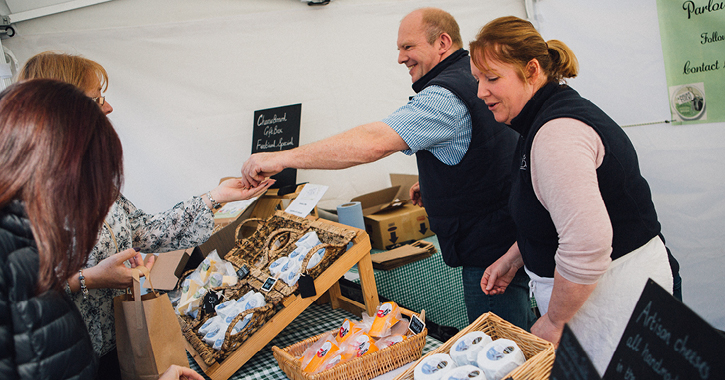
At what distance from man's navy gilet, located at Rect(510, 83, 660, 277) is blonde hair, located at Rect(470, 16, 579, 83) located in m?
0.08

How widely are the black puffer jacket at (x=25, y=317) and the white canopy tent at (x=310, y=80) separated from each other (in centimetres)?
273

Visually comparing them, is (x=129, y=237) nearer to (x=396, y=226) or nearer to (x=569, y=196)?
(x=569, y=196)

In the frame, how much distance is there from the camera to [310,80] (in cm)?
352

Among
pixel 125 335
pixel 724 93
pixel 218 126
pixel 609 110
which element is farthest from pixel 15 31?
pixel 724 93

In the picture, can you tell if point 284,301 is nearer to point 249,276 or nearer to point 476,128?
point 249,276

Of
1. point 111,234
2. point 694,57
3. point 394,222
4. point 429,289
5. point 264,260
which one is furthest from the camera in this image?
point 394,222

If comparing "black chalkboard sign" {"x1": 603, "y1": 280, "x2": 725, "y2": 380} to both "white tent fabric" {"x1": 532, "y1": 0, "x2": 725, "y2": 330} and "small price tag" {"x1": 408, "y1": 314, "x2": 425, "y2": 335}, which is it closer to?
"small price tag" {"x1": 408, "y1": 314, "x2": 425, "y2": 335}

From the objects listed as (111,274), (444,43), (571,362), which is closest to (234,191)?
(111,274)

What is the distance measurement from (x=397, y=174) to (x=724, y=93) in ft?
6.99

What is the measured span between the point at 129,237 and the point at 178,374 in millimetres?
525

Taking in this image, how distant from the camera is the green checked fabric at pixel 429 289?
7.39 feet

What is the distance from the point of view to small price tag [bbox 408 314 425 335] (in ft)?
4.76

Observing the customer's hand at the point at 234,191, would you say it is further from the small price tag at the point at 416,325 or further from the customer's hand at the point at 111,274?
the small price tag at the point at 416,325

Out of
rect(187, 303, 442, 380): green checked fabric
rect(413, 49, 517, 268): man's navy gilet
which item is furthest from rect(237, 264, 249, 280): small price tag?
rect(413, 49, 517, 268): man's navy gilet
